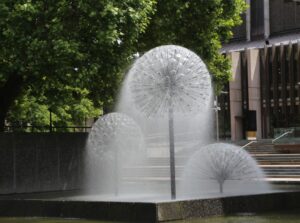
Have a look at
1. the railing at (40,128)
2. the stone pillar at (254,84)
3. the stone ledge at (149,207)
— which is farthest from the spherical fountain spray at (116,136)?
the stone pillar at (254,84)

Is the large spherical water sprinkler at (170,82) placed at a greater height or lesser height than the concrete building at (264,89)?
lesser

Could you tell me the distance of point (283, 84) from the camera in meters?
66.0

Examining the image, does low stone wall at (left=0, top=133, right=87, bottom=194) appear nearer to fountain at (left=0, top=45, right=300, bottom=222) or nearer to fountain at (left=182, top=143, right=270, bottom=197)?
fountain at (left=0, top=45, right=300, bottom=222)

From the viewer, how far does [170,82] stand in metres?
12.9

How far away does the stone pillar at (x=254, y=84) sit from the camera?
6794cm

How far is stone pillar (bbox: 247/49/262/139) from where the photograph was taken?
6794cm

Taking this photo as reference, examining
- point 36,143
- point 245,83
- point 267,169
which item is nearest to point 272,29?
point 245,83

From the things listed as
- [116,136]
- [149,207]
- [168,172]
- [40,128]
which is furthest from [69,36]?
[168,172]

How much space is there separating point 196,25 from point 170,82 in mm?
8483

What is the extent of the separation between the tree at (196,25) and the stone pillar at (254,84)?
46099mm

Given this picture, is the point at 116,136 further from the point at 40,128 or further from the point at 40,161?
the point at 40,128

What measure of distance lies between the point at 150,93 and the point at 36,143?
735 cm

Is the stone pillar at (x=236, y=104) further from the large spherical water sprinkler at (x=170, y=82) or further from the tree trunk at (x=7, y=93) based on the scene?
the large spherical water sprinkler at (x=170, y=82)

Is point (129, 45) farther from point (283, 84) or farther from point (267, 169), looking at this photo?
point (283, 84)
